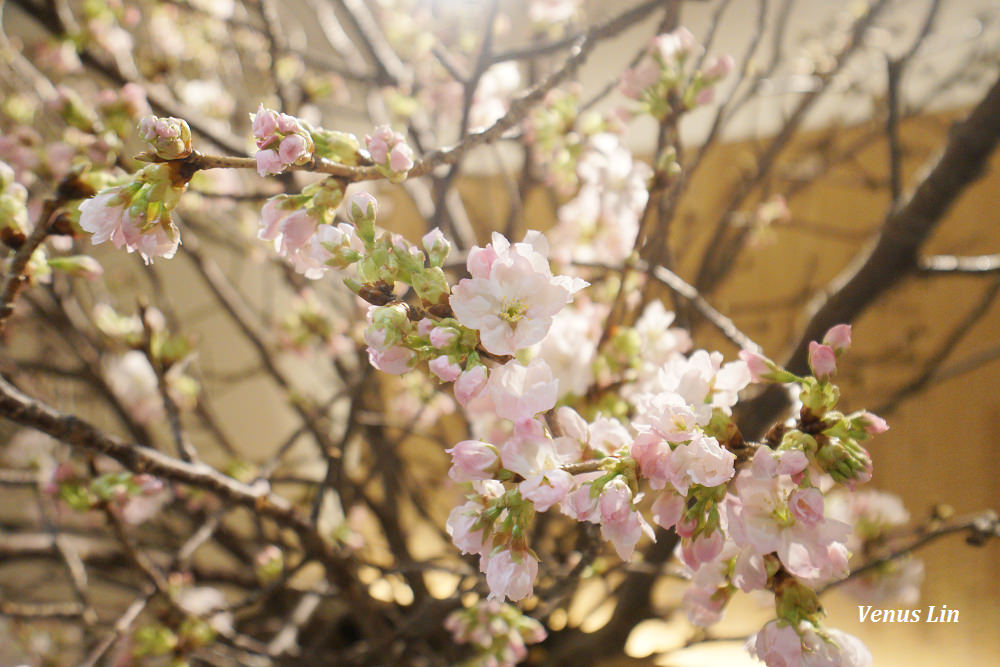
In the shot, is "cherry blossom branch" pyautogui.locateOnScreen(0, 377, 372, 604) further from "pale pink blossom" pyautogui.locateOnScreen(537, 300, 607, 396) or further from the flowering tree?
"pale pink blossom" pyautogui.locateOnScreen(537, 300, 607, 396)

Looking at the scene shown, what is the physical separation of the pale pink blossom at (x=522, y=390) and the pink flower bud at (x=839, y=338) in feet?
0.50

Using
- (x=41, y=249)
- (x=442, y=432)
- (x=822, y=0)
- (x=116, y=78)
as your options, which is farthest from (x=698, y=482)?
(x=822, y=0)

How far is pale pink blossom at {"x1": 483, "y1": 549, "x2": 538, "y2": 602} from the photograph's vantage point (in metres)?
0.26

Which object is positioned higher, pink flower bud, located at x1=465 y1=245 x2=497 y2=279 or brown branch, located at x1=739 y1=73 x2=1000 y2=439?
brown branch, located at x1=739 y1=73 x2=1000 y2=439

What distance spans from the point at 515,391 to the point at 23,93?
100 cm

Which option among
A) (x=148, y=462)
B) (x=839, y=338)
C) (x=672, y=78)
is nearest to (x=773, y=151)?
(x=672, y=78)

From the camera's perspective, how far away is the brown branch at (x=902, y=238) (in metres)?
0.50

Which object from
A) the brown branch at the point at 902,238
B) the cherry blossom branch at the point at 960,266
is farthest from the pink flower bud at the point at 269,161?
the cherry blossom branch at the point at 960,266

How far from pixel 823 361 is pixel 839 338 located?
3 centimetres

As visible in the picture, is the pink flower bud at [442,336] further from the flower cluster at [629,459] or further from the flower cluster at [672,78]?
the flower cluster at [672,78]

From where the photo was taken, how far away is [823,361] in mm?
276

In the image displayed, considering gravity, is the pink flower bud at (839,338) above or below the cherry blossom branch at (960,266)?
below

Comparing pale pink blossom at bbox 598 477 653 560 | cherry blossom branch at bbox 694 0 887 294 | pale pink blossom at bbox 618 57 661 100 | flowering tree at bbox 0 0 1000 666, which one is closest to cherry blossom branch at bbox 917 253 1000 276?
flowering tree at bbox 0 0 1000 666

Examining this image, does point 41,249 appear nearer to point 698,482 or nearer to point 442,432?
point 698,482
